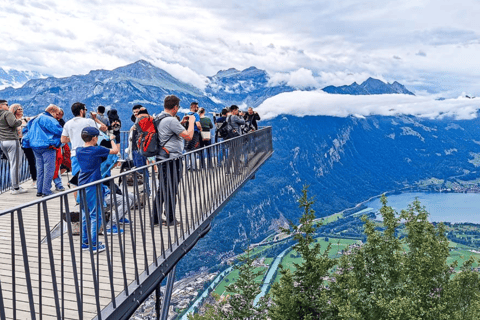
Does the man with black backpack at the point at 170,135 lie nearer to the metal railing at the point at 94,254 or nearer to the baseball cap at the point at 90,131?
the metal railing at the point at 94,254

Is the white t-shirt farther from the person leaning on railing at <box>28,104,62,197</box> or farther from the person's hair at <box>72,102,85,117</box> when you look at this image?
the person leaning on railing at <box>28,104,62,197</box>

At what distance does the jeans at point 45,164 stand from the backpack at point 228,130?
5.80 m

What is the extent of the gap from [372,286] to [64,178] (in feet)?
56.7

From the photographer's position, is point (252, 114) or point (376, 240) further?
point (376, 240)

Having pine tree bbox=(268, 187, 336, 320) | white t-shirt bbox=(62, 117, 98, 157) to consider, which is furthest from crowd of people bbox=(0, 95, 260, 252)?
pine tree bbox=(268, 187, 336, 320)

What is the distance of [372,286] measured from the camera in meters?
21.8

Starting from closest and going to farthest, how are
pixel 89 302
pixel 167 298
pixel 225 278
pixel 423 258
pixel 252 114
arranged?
pixel 89 302 < pixel 167 298 < pixel 252 114 < pixel 423 258 < pixel 225 278

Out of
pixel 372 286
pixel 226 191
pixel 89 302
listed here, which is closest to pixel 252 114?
pixel 226 191

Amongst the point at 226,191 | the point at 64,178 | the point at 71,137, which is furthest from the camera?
the point at 64,178

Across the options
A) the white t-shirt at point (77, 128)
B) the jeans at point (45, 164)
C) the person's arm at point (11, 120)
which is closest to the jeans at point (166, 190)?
the white t-shirt at point (77, 128)

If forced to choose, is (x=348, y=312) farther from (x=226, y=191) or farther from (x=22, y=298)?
(x=22, y=298)

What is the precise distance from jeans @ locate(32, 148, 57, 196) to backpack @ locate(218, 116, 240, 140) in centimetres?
580

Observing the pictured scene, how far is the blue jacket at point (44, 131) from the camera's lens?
867cm

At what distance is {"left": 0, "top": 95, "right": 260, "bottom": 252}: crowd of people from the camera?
5.62 meters
